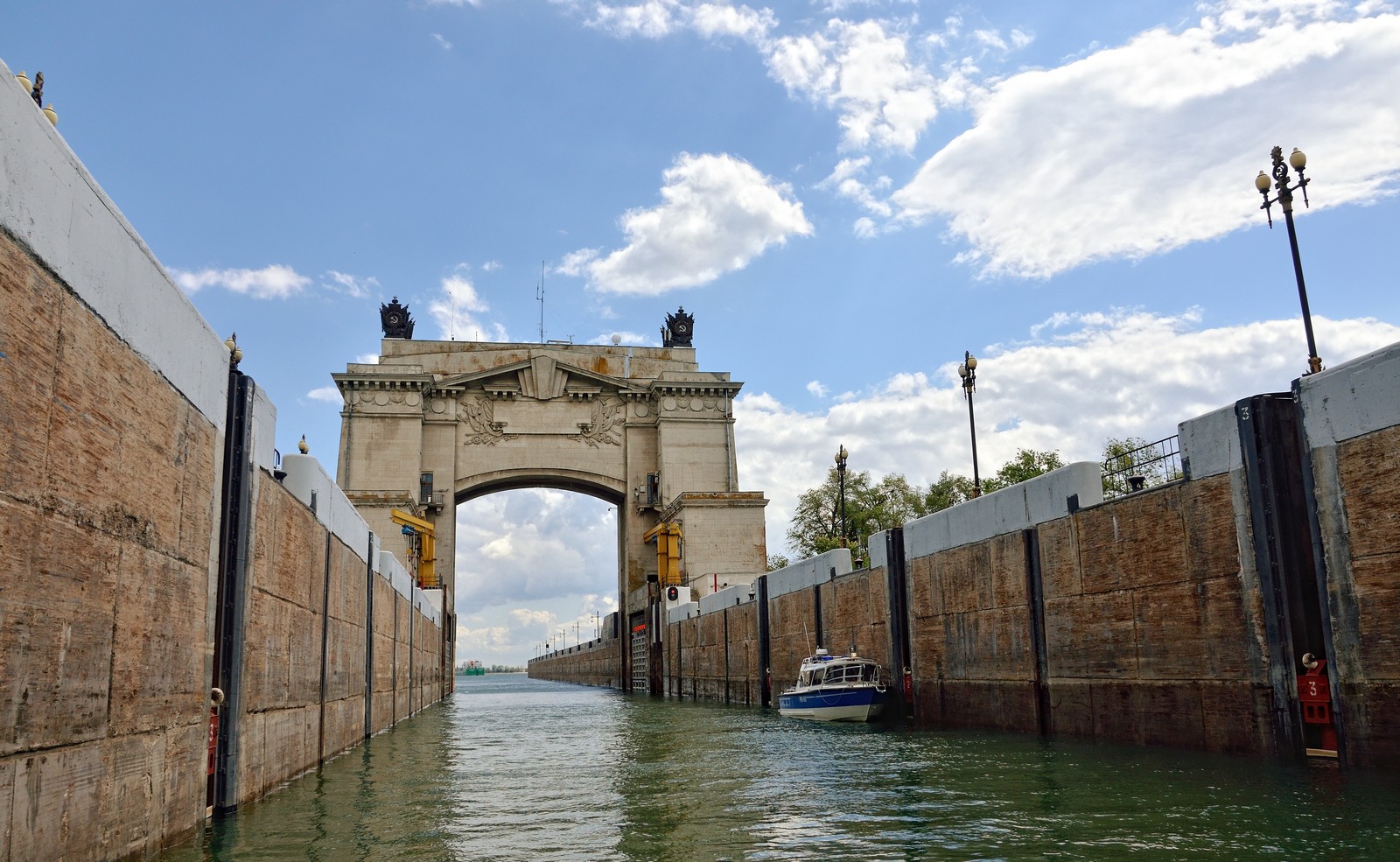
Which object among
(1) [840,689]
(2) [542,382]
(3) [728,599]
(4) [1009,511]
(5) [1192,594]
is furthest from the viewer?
(2) [542,382]

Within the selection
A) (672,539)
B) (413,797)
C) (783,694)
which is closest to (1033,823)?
(413,797)

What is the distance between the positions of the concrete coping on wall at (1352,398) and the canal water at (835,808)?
14.3 feet

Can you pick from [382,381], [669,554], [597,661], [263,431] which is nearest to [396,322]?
[382,381]

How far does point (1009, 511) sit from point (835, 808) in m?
10.5

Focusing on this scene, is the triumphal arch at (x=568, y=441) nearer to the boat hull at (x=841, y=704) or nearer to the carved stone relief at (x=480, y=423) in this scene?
the carved stone relief at (x=480, y=423)

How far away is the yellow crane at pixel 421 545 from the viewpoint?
5725 cm

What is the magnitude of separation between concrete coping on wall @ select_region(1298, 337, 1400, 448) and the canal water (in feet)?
14.3

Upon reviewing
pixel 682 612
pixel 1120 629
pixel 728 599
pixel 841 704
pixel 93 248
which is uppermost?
pixel 93 248

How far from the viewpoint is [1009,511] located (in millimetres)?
22844

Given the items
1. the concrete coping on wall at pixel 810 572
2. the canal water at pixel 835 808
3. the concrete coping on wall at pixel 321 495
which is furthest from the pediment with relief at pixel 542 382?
the canal water at pixel 835 808

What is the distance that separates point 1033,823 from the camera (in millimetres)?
12273

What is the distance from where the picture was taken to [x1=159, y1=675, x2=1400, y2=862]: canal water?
11.0m

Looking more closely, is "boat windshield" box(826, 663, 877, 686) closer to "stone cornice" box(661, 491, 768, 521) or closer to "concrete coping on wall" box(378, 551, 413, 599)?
"concrete coping on wall" box(378, 551, 413, 599)

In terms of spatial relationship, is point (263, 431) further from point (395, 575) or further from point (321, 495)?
point (395, 575)
